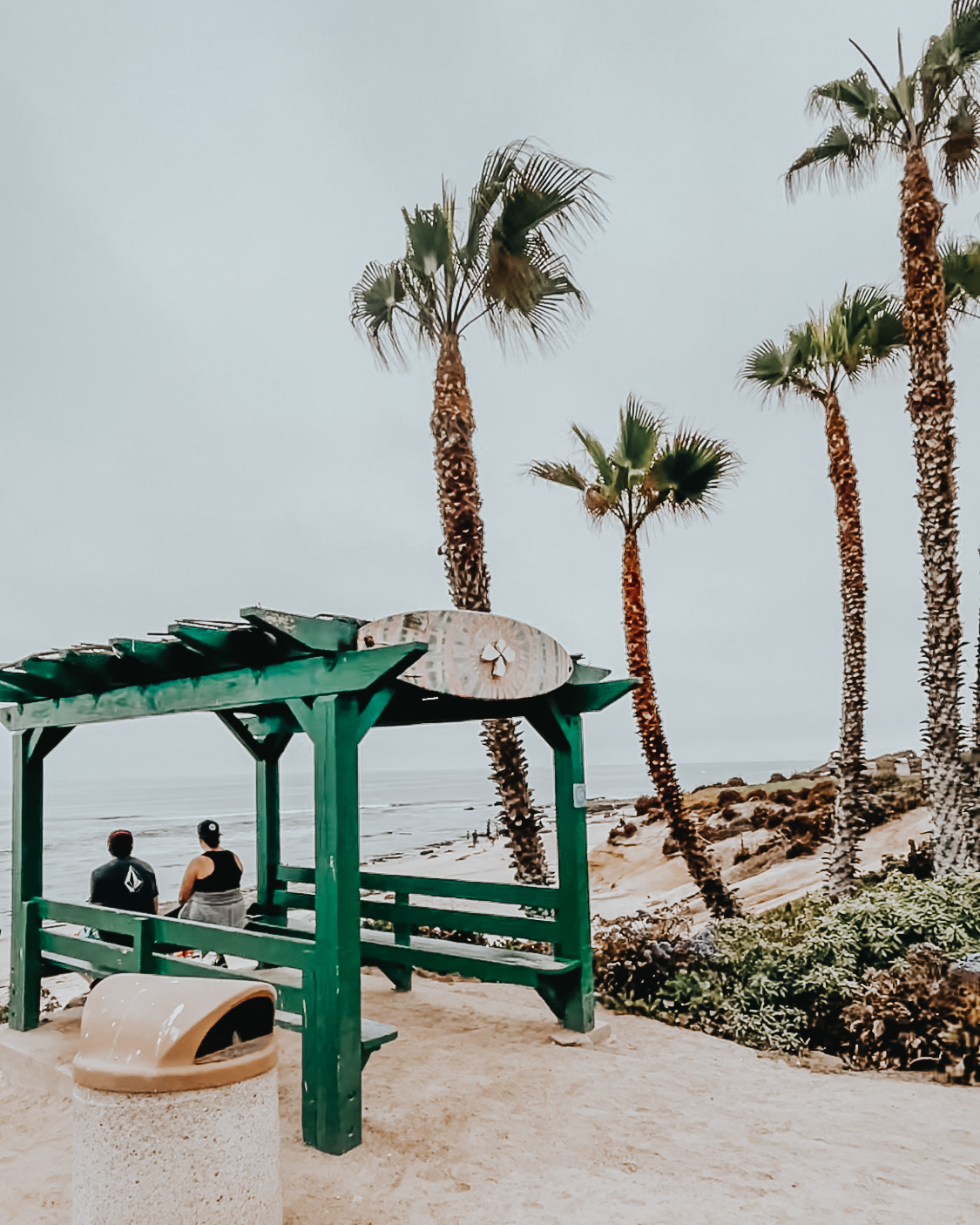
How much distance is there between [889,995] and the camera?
635cm

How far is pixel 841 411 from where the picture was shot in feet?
40.1

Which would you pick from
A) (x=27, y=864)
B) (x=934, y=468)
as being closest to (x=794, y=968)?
(x=27, y=864)

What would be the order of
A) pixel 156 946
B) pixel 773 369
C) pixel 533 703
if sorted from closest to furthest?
1. pixel 156 946
2. pixel 533 703
3. pixel 773 369

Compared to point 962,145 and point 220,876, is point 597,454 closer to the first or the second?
point 962,145

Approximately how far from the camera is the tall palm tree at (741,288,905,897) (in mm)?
11414

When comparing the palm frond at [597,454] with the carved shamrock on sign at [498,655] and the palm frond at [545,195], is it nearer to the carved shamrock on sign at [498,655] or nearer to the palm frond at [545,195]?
the palm frond at [545,195]

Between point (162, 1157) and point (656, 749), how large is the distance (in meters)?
8.82

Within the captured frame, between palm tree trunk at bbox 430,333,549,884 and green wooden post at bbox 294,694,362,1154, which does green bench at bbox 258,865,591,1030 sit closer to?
green wooden post at bbox 294,694,362,1154

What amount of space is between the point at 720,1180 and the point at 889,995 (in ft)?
9.29

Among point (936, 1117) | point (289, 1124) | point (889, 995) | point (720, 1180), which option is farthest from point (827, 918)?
point (289, 1124)

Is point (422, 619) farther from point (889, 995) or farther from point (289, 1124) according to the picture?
point (889, 995)

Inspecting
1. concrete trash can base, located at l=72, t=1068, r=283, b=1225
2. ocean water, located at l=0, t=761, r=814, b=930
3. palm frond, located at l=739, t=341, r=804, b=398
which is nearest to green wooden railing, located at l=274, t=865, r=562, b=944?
concrete trash can base, located at l=72, t=1068, r=283, b=1225

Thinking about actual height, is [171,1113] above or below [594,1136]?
above

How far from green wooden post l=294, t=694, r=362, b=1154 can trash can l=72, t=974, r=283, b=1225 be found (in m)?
1.11
